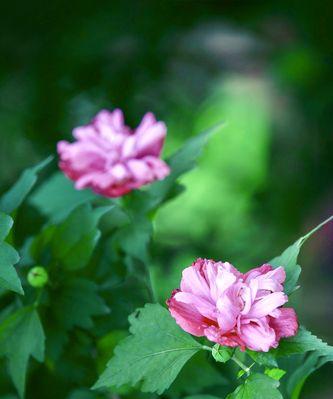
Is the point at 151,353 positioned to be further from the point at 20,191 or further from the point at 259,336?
the point at 20,191

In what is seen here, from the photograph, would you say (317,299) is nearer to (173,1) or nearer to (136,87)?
(136,87)

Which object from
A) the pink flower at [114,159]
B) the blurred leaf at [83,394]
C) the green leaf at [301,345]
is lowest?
the blurred leaf at [83,394]

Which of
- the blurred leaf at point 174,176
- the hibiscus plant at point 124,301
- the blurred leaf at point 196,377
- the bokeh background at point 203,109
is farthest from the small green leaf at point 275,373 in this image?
the bokeh background at point 203,109

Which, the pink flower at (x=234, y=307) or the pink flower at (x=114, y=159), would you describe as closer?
the pink flower at (x=234, y=307)

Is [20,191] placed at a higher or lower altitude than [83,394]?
higher

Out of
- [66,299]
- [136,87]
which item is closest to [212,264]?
[66,299]

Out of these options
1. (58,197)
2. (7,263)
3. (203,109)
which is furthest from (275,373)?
(203,109)

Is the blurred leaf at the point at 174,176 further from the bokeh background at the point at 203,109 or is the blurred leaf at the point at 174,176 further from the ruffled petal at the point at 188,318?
the bokeh background at the point at 203,109
